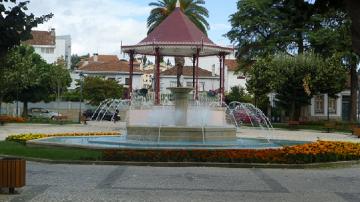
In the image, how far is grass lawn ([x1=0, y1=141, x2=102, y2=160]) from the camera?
18203mm

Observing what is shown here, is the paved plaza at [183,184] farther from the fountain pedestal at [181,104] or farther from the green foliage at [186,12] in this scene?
the green foliage at [186,12]

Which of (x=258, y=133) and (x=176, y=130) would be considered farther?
(x=258, y=133)

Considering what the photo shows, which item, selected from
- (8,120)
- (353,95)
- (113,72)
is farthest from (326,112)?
(8,120)

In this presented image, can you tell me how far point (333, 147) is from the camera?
19672 millimetres

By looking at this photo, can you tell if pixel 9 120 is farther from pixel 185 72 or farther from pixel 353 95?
pixel 185 72

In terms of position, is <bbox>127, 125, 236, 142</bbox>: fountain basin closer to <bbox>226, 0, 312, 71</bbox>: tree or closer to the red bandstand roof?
the red bandstand roof

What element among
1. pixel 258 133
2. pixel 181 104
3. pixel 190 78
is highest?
pixel 190 78

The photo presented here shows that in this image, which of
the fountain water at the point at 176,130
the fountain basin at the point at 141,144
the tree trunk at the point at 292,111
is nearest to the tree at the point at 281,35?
the tree trunk at the point at 292,111

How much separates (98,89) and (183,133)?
166 ft

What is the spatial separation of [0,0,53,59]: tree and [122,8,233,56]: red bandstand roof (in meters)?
21.9

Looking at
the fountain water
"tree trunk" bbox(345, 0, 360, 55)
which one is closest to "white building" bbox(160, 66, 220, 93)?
the fountain water

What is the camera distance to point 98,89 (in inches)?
2911

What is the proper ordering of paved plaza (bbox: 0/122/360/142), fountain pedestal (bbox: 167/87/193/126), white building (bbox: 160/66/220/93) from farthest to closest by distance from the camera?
white building (bbox: 160/66/220/93) < paved plaza (bbox: 0/122/360/142) < fountain pedestal (bbox: 167/87/193/126)

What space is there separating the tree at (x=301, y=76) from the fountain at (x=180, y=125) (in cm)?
2326
